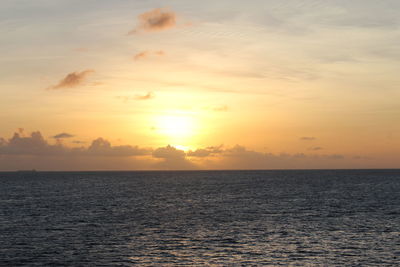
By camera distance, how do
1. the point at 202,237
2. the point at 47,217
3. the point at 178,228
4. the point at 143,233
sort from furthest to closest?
1. the point at 47,217
2. the point at 178,228
3. the point at 143,233
4. the point at 202,237

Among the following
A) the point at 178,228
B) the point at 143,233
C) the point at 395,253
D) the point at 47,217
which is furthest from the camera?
the point at 47,217

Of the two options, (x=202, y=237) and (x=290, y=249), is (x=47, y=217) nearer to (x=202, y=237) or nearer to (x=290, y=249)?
(x=202, y=237)

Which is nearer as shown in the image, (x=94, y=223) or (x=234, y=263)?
(x=234, y=263)

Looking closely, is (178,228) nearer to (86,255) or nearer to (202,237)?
(202,237)

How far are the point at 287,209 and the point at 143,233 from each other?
1758 inches

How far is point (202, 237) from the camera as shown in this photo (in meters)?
65.5

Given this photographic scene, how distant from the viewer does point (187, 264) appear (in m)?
49.0

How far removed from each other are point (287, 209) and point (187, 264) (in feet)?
194

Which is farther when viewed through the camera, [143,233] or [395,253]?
[143,233]

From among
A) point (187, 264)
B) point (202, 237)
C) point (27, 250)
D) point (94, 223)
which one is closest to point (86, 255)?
point (27, 250)

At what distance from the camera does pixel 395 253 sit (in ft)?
176

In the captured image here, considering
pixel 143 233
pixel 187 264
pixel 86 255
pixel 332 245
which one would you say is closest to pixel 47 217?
pixel 143 233

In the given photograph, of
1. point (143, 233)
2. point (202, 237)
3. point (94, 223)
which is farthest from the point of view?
point (94, 223)

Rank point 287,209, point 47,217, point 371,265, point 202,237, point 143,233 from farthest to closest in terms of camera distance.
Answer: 1. point 287,209
2. point 47,217
3. point 143,233
4. point 202,237
5. point 371,265
